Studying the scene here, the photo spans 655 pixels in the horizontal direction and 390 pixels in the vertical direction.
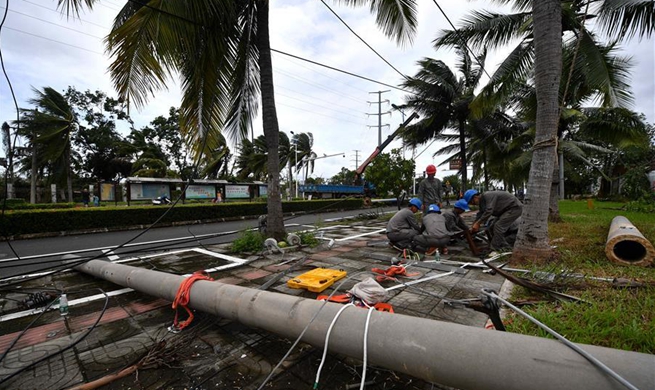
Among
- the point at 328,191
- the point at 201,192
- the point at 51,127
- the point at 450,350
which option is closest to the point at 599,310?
the point at 450,350

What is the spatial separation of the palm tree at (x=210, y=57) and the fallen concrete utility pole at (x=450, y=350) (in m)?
4.76

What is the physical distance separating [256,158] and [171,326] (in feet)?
100

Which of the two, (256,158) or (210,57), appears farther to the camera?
(256,158)

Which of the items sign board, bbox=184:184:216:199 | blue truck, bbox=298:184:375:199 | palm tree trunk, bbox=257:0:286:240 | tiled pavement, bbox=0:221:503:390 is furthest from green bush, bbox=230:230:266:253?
blue truck, bbox=298:184:375:199

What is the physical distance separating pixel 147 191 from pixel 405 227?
20.0 metres

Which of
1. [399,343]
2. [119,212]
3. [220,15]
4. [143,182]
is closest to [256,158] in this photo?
[143,182]

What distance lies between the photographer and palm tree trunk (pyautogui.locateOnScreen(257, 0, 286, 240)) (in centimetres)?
657

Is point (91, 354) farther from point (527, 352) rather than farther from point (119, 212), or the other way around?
point (119, 212)

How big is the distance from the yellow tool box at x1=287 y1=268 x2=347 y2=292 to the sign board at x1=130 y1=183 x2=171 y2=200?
19797 mm

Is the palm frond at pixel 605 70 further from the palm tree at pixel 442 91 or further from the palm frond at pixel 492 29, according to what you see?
the palm tree at pixel 442 91

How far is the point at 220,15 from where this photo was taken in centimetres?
563

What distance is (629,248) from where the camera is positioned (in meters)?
4.41

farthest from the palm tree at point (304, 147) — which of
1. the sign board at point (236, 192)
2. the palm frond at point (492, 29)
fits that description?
the palm frond at point (492, 29)

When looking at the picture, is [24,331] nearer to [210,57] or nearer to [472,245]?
[210,57]
